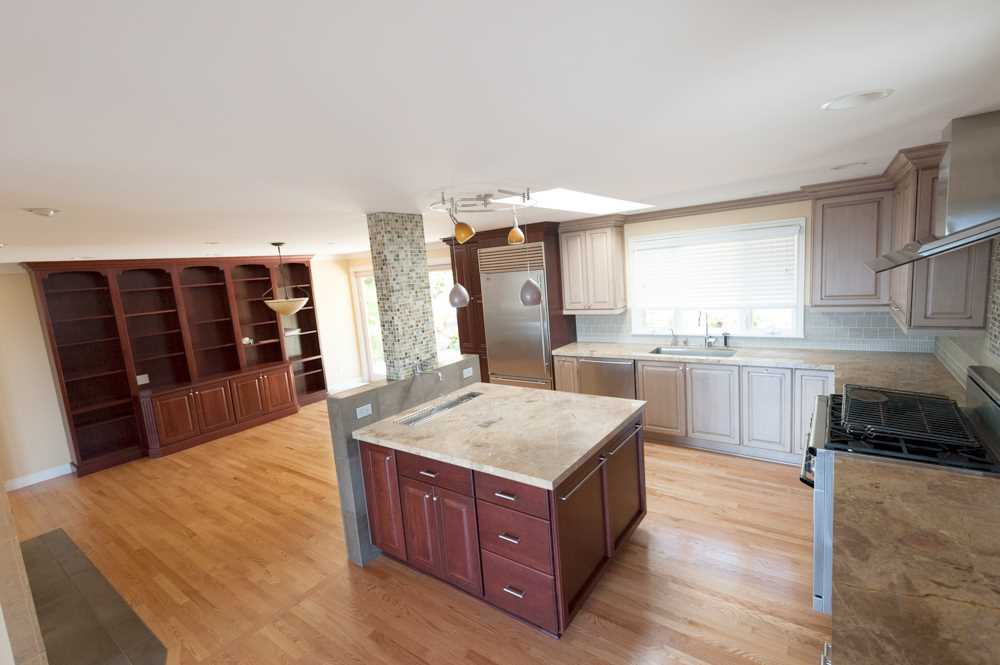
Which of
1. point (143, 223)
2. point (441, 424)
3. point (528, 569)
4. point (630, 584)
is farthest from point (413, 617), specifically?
point (143, 223)

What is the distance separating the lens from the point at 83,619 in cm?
227

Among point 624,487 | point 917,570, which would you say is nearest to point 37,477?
point 624,487

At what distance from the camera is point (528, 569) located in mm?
2213

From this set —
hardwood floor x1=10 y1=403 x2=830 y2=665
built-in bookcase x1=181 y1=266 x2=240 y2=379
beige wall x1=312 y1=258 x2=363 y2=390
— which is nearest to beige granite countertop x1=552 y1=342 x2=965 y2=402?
hardwood floor x1=10 y1=403 x2=830 y2=665

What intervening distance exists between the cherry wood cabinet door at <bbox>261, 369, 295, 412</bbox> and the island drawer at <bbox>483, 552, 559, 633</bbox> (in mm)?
5034

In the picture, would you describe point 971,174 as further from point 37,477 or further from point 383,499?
point 37,477

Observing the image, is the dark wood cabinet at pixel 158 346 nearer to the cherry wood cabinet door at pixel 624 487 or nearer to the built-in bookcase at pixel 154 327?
the built-in bookcase at pixel 154 327

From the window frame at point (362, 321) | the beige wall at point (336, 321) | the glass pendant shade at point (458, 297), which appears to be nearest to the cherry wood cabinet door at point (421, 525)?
the glass pendant shade at point (458, 297)

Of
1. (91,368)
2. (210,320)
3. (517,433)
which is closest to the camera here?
(517,433)

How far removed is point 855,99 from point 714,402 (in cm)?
294

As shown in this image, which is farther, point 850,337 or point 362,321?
point 362,321

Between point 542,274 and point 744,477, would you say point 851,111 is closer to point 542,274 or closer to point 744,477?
point 744,477

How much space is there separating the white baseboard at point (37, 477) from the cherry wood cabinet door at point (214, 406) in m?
1.32

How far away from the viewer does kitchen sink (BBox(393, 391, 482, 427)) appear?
2.93 meters
